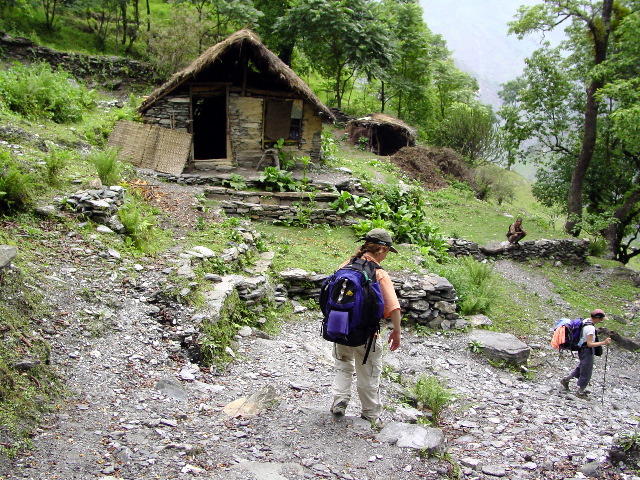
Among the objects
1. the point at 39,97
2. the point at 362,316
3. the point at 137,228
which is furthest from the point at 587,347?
the point at 39,97

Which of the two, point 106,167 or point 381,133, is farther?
point 381,133

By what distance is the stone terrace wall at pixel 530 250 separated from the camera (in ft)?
51.6

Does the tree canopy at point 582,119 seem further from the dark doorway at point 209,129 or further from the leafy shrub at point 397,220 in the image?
the dark doorway at point 209,129

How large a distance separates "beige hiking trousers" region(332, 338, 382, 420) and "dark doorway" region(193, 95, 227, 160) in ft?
49.9

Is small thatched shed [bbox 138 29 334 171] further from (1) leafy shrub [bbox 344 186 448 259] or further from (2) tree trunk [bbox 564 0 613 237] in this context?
(2) tree trunk [bbox 564 0 613 237]

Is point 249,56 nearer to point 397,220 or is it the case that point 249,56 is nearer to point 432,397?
point 397,220

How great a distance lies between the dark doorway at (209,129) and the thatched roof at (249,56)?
3.51 meters

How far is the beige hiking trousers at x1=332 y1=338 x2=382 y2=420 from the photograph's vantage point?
4711 mm

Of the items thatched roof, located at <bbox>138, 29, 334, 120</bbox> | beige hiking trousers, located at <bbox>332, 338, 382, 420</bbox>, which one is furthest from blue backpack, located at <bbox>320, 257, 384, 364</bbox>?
thatched roof, located at <bbox>138, 29, 334, 120</bbox>

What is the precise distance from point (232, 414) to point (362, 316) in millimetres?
1601

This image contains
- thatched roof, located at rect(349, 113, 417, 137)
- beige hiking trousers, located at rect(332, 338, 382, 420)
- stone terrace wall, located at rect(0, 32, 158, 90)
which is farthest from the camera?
thatched roof, located at rect(349, 113, 417, 137)

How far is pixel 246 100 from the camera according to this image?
16.2 metres

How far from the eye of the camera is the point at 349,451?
4293 mm

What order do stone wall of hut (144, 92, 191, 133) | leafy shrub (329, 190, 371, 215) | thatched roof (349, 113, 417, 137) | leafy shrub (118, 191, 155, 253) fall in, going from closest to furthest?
leafy shrub (118, 191, 155, 253)
leafy shrub (329, 190, 371, 215)
stone wall of hut (144, 92, 191, 133)
thatched roof (349, 113, 417, 137)
